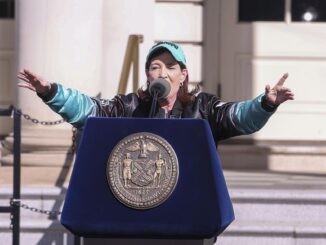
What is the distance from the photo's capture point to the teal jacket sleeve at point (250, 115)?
389cm

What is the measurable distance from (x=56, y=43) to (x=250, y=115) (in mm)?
4580

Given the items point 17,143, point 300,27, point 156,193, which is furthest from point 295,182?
Result: point 156,193

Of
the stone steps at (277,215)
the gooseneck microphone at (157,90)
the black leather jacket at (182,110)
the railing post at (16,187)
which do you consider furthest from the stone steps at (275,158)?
the gooseneck microphone at (157,90)

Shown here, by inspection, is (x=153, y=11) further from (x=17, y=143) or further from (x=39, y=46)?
(x=17, y=143)

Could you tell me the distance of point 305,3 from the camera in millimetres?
9812

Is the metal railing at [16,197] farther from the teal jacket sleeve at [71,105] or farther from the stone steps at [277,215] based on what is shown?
the teal jacket sleeve at [71,105]

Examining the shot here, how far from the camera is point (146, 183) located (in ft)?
11.3

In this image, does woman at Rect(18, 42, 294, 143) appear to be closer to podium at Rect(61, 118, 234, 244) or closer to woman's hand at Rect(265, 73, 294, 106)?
woman's hand at Rect(265, 73, 294, 106)

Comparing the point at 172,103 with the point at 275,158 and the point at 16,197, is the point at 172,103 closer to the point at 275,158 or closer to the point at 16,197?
the point at 16,197

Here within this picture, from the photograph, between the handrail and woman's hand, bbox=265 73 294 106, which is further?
the handrail

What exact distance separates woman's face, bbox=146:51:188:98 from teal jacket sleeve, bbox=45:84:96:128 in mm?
260

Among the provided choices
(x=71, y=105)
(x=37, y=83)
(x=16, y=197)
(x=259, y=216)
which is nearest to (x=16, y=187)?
(x=16, y=197)

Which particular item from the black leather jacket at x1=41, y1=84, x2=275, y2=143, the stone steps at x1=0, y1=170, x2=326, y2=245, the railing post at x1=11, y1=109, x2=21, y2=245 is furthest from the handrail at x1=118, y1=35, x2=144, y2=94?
→ the black leather jacket at x1=41, y1=84, x2=275, y2=143

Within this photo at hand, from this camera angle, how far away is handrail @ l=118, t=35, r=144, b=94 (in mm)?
7672
